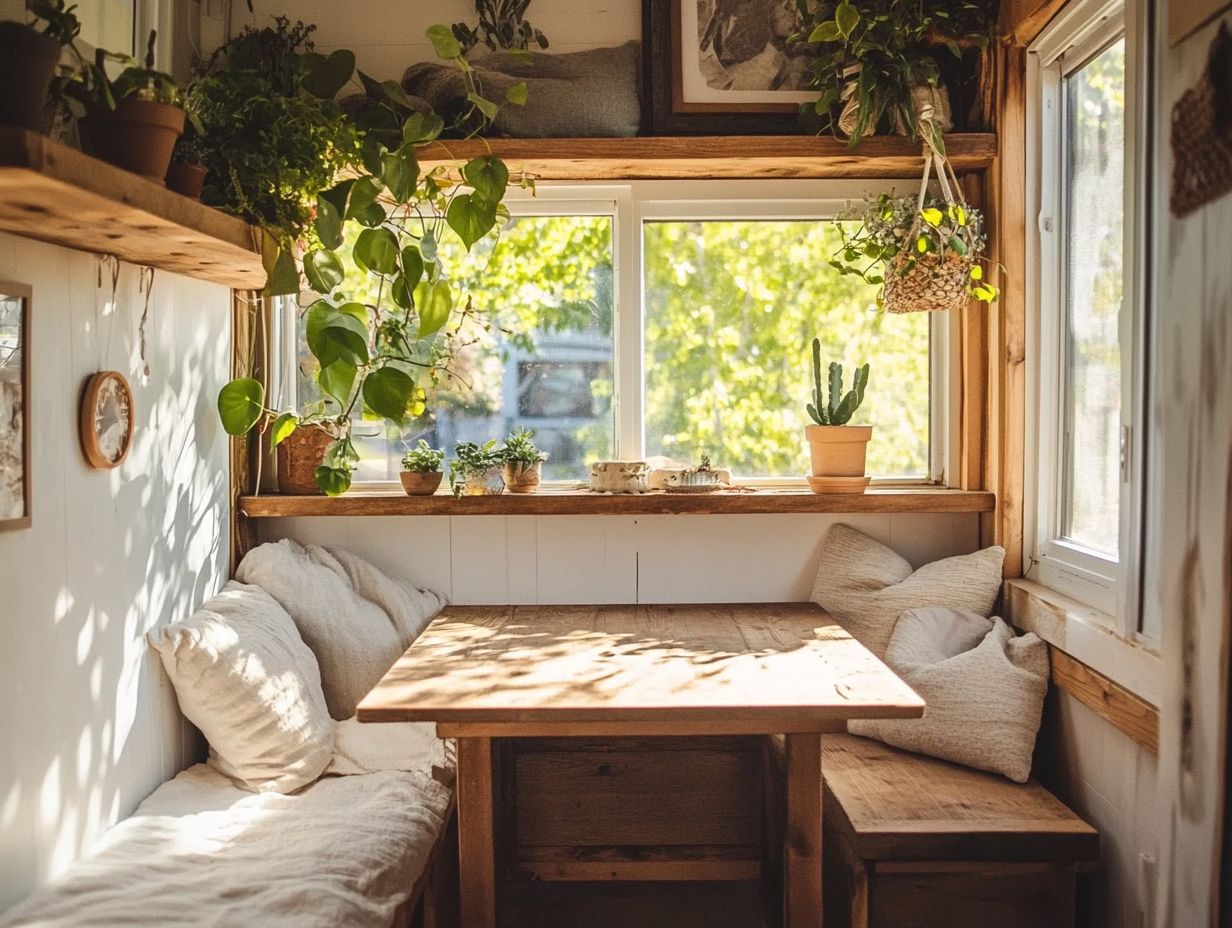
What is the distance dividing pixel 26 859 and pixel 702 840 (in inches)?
63.0

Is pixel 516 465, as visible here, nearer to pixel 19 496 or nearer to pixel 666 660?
pixel 666 660

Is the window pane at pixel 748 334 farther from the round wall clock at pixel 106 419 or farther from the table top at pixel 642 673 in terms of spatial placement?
the round wall clock at pixel 106 419

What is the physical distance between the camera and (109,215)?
70.0 inches

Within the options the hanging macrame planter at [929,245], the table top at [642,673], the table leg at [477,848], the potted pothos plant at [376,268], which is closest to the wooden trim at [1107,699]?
the table top at [642,673]

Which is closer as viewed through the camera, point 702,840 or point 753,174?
point 702,840

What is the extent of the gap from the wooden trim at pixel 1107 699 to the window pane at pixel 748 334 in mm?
966

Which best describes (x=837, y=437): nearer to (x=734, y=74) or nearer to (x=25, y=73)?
(x=734, y=74)

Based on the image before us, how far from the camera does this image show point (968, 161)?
2791 mm

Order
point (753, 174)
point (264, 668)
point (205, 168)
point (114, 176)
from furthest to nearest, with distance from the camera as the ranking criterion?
point (753, 174) → point (264, 668) → point (205, 168) → point (114, 176)

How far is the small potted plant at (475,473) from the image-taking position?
2879 millimetres

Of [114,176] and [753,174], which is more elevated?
[753,174]

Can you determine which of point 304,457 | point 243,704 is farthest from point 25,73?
point 304,457

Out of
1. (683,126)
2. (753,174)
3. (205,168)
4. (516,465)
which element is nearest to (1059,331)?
(753,174)

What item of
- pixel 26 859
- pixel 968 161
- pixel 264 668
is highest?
pixel 968 161
